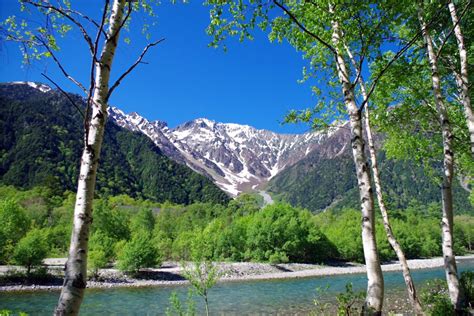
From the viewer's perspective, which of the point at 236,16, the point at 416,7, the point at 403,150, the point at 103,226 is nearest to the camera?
the point at 236,16

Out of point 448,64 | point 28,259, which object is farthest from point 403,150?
point 28,259

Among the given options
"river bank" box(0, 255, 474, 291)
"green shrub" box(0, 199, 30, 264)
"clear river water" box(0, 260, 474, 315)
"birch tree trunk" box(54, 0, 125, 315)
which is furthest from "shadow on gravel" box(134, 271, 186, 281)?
"birch tree trunk" box(54, 0, 125, 315)

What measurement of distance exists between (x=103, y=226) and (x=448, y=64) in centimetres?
7552

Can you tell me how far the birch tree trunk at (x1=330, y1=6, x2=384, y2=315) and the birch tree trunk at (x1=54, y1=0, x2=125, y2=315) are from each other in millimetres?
4701

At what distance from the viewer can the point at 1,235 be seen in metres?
48.1

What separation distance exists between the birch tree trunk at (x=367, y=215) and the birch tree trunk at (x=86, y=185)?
4701mm

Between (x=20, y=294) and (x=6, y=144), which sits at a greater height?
(x=6, y=144)

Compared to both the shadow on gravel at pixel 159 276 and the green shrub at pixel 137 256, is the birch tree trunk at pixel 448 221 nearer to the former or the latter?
the shadow on gravel at pixel 159 276

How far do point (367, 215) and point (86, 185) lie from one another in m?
5.07

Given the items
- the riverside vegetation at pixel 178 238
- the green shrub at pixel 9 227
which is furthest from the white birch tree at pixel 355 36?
the green shrub at pixel 9 227

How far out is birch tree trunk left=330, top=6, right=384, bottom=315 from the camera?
620 centimetres

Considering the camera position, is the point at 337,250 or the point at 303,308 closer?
the point at 303,308

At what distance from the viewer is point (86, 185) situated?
4.34 meters

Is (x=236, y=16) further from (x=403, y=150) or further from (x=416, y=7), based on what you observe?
(x=403, y=150)
